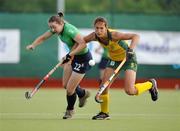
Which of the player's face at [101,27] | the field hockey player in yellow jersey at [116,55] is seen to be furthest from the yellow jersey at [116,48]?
the player's face at [101,27]

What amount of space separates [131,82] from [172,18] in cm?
1062

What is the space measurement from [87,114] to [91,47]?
27.6 feet

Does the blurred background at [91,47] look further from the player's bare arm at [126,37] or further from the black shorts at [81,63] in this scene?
the player's bare arm at [126,37]

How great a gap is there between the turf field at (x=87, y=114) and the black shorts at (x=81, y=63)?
0.79 meters

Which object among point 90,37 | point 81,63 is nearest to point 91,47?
point 81,63

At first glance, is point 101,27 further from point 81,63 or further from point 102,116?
point 102,116

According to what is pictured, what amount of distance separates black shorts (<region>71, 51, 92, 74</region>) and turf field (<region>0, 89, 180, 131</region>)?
0.79m

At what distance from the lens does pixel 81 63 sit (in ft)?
43.0

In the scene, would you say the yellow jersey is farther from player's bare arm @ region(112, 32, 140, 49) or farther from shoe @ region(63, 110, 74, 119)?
shoe @ region(63, 110, 74, 119)

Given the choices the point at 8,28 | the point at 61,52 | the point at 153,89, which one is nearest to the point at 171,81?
the point at 61,52

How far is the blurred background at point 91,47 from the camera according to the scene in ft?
73.3

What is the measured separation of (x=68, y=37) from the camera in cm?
1284

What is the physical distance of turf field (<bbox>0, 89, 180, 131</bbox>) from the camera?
11516 mm

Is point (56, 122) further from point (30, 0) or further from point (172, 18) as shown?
point (30, 0)
